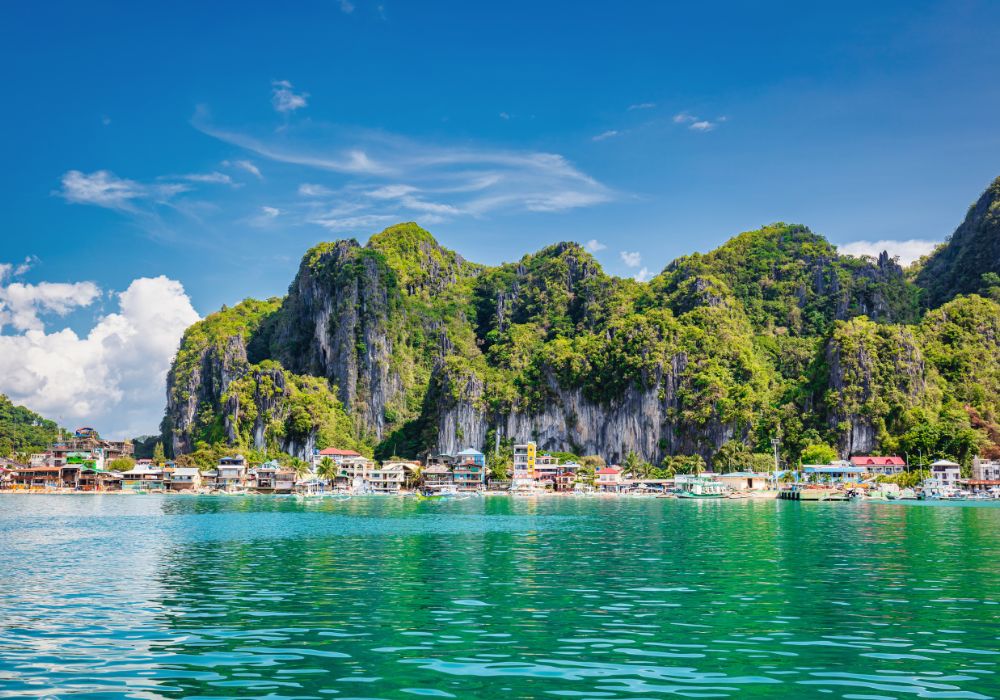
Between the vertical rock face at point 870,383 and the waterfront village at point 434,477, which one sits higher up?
the vertical rock face at point 870,383

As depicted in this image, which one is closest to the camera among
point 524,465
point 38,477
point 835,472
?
point 835,472

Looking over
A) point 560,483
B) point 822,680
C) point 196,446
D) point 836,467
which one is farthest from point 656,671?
point 196,446

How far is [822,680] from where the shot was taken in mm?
15891

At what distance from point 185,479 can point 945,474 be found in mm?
123119

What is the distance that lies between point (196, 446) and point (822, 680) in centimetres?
18591

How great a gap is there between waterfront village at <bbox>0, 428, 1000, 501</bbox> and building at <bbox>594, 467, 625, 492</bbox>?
0.18 meters

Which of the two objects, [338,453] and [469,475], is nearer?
[469,475]

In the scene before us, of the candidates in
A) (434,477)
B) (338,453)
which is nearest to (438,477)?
(434,477)

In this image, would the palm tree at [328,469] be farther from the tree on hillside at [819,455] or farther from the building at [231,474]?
the tree on hillside at [819,455]

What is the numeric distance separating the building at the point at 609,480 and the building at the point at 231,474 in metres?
63.9

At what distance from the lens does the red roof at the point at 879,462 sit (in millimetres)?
126375

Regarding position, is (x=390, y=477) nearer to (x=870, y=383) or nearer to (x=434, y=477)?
(x=434, y=477)

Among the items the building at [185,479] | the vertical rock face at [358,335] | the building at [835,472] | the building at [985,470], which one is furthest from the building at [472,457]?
the building at [985,470]

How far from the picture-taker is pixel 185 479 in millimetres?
150500
